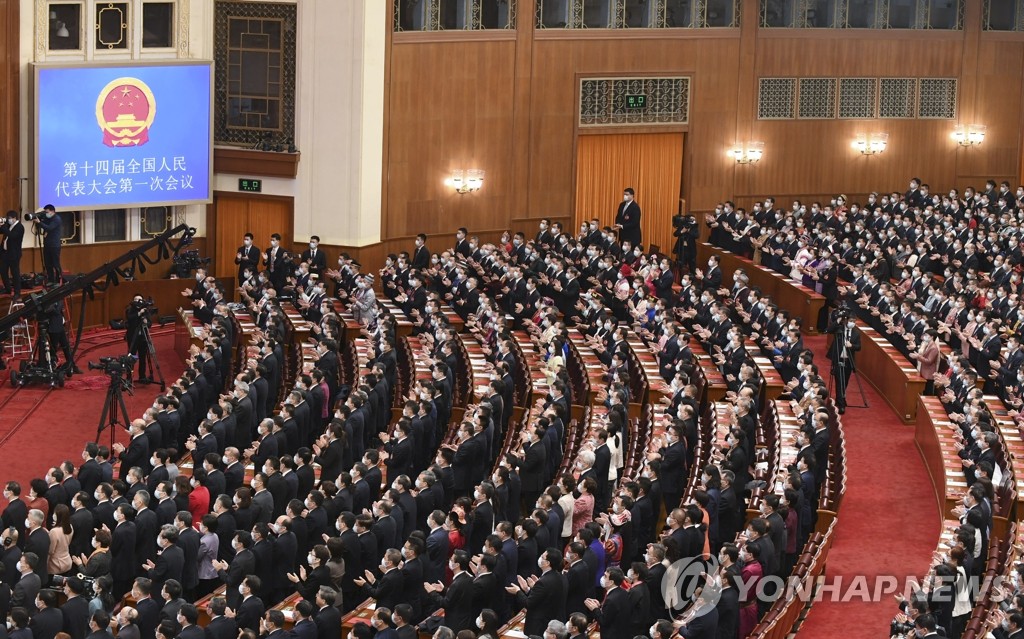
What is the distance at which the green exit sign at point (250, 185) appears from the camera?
85.8ft

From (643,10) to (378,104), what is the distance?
18.2 feet

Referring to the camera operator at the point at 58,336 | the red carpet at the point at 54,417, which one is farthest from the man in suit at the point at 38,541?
the camera operator at the point at 58,336

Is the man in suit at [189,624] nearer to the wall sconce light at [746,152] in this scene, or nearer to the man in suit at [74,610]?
the man in suit at [74,610]

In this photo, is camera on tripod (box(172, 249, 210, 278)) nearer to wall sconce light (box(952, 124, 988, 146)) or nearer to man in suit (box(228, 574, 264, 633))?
man in suit (box(228, 574, 264, 633))

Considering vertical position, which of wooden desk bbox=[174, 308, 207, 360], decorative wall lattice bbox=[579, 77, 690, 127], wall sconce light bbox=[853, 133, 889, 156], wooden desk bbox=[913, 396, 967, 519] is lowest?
wooden desk bbox=[913, 396, 967, 519]

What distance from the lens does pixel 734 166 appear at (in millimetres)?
30250

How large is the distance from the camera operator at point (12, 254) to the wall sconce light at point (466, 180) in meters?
7.17

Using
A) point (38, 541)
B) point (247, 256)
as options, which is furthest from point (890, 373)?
point (38, 541)

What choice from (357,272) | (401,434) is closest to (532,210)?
(357,272)

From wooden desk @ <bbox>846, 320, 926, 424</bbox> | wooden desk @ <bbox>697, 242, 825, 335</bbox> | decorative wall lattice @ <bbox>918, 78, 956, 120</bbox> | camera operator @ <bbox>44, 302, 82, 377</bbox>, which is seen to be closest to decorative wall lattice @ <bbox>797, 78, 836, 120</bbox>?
decorative wall lattice @ <bbox>918, 78, 956, 120</bbox>

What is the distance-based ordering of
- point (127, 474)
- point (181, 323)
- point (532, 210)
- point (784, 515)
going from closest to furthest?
point (784, 515), point (127, 474), point (181, 323), point (532, 210)

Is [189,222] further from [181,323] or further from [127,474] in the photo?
[127,474]

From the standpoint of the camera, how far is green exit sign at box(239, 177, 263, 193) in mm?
26156

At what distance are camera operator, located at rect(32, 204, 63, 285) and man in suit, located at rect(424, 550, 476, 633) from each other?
13077 millimetres
